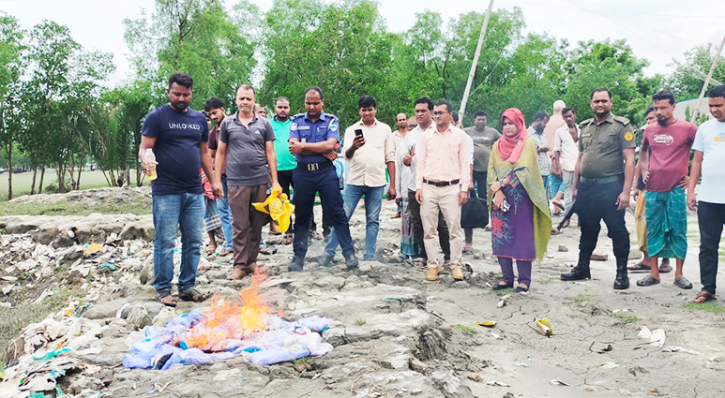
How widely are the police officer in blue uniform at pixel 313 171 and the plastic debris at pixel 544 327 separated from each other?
228 cm

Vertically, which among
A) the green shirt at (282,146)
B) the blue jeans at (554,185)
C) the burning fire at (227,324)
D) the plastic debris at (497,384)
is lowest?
the plastic debris at (497,384)

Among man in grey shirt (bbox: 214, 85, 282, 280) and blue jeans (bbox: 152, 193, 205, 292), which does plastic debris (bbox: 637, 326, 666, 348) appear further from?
blue jeans (bbox: 152, 193, 205, 292)

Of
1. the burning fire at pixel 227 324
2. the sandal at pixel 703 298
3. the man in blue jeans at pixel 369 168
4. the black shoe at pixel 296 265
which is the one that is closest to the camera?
the burning fire at pixel 227 324

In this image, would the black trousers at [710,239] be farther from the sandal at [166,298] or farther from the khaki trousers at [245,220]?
the sandal at [166,298]

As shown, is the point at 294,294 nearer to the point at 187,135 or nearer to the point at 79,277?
the point at 187,135

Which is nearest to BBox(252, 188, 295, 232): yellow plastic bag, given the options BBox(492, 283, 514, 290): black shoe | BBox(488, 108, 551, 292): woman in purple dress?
BBox(488, 108, 551, 292): woman in purple dress

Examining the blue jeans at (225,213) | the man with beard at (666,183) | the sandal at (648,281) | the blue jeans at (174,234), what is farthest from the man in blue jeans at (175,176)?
the man with beard at (666,183)

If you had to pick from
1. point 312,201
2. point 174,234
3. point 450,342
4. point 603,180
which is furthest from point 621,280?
point 174,234

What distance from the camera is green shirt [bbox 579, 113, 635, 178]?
5.67m

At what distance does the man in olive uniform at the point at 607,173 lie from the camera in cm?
565

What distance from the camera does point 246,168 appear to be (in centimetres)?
553

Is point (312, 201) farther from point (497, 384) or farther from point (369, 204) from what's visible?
point (497, 384)

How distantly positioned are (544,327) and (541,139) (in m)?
6.01

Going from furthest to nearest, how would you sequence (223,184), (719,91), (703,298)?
(223,184)
(703,298)
(719,91)
